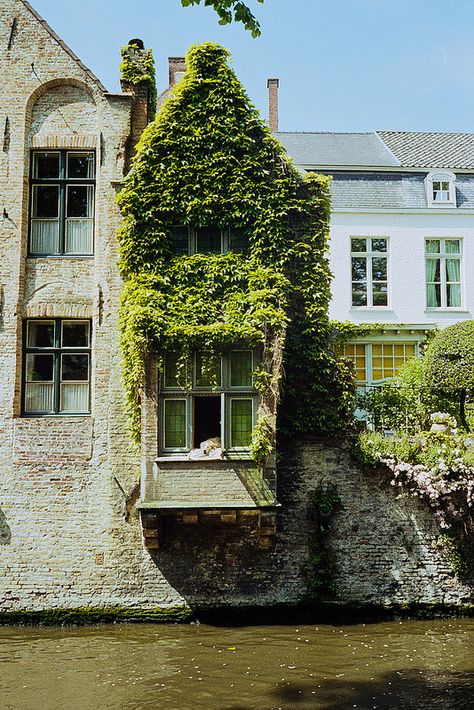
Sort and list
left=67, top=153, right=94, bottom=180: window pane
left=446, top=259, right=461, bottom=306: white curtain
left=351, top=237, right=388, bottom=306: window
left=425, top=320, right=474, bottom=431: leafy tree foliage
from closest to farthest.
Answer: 1. left=67, top=153, right=94, bottom=180: window pane
2. left=425, top=320, right=474, bottom=431: leafy tree foliage
3. left=351, top=237, right=388, bottom=306: window
4. left=446, top=259, right=461, bottom=306: white curtain

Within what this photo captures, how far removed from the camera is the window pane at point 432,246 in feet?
81.1

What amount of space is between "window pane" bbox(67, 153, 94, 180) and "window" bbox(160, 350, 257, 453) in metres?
4.27

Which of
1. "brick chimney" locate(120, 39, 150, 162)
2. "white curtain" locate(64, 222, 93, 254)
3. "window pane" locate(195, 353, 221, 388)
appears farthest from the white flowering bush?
"brick chimney" locate(120, 39, 150, 162)

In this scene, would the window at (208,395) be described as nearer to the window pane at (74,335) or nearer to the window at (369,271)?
the window pane at (74,335)

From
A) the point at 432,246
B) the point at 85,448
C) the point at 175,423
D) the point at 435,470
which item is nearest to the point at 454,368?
the point at 435,470

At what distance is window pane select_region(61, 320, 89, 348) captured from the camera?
51.5 ft

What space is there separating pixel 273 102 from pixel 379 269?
9366 mm

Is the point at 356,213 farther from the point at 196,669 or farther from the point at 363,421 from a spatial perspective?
the point at 196,669

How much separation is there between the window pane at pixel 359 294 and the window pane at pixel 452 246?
2.79m

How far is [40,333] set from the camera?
51.5 ft

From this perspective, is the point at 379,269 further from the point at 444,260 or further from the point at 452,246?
the point at 452,246

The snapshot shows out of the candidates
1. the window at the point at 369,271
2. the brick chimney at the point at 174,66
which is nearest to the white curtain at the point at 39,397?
the window at the point at 369,271

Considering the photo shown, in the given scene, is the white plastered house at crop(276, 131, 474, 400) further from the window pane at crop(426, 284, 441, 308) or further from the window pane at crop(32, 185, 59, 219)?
the window pane at crop(32, 185, 59, 219)

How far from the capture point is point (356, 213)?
24422mm
